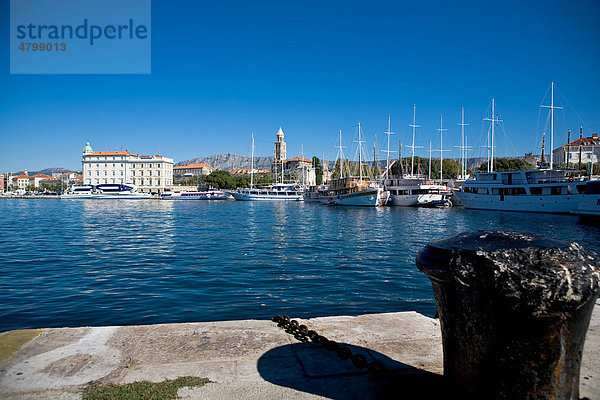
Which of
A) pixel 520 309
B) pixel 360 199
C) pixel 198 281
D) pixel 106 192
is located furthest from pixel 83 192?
pixel 520 309

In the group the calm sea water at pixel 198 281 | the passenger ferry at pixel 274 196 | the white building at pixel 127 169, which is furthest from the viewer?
the white building at pixel 127 169

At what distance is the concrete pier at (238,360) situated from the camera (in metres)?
3.00

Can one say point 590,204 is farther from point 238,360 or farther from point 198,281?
point 238,360

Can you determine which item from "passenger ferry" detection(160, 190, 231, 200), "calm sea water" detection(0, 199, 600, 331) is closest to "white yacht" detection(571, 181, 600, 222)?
"calm sea water" detection(0, 199, 600, 331)

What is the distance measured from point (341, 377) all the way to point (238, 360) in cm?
94

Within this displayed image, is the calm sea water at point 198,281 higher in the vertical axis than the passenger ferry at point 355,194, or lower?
lower

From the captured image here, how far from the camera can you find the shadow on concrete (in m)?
2.96

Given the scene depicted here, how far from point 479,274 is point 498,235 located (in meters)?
0.39

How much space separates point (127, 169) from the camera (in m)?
154

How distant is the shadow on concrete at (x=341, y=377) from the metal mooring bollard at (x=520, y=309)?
1.63ft

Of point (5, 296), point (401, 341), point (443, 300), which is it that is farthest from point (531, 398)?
point (5, 296)

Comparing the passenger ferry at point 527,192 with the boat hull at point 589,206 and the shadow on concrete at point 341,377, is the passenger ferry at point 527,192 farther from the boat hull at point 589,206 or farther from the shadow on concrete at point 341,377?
the shadow on concrete at point 341,377

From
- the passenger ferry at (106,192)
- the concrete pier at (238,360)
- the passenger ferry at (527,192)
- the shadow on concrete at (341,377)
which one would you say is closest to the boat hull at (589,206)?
the passenger ferry at (527,192)

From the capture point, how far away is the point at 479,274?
245cm
